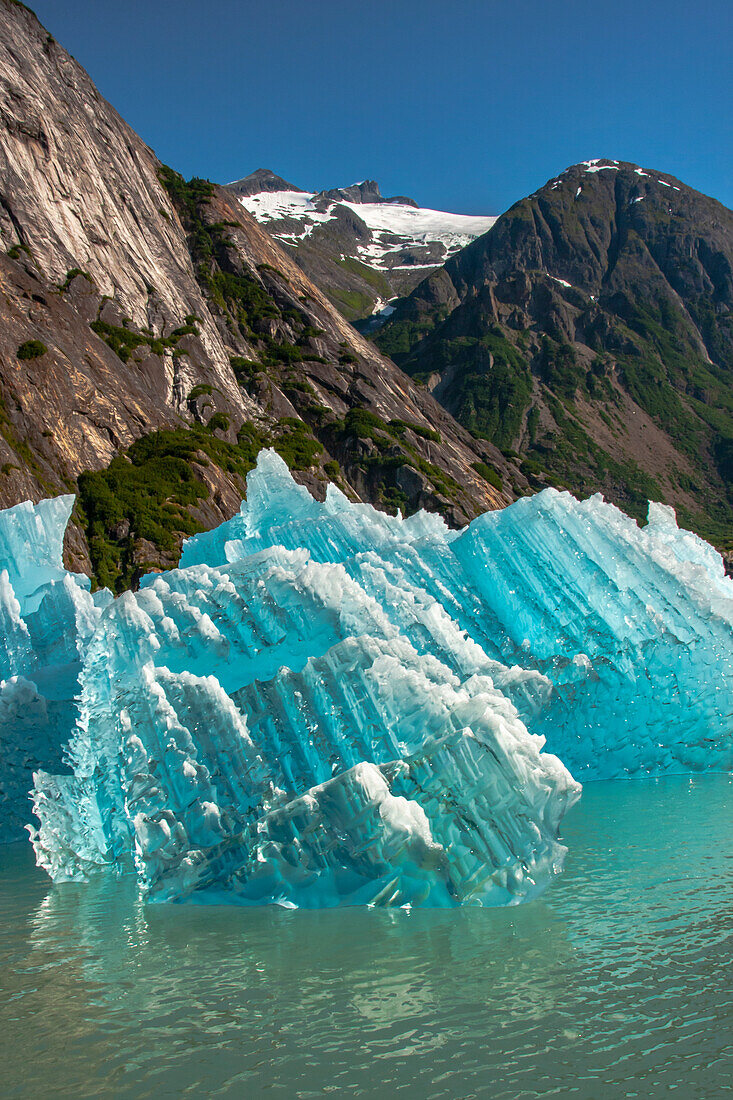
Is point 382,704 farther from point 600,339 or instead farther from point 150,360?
point 600,339

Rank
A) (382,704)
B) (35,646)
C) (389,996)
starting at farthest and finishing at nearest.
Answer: (35,646) < (382,704) < (389,996)

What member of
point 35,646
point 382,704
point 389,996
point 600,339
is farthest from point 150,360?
point 600,339

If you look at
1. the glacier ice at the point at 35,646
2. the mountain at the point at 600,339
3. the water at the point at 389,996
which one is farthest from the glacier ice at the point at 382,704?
the mountain at the point at 600,339

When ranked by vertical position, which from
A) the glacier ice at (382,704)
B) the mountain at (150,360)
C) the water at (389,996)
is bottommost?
the water at (389,996)

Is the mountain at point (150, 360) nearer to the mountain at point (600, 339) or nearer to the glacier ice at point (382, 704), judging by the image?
the glacier ice at point (382, 704)

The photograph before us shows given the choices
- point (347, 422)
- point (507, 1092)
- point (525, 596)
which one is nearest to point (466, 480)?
point (347, 422)

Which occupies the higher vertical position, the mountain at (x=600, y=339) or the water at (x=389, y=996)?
the mountain at (x=600, y=339)

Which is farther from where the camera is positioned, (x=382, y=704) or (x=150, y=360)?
(x=150, y=360)
